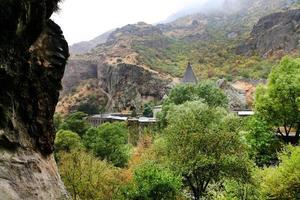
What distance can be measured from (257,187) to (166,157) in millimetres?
6134

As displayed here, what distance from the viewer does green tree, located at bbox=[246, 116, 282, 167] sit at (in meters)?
42.5

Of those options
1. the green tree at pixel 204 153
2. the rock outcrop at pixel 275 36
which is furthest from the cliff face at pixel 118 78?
the green tree at pixel 204 153

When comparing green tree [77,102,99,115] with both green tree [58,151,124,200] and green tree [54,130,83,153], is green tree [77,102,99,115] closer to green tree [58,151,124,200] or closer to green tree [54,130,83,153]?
green tree [54,130,83,153]

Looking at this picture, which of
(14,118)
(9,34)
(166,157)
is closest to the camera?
(9,34)

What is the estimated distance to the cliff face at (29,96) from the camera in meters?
17.9

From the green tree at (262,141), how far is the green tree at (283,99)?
1015 millimetres

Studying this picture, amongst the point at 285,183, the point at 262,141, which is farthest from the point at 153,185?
the point at 262,141

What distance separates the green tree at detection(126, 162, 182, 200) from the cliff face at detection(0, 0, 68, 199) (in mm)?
4425

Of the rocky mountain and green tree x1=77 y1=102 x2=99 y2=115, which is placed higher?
the rocky mountain

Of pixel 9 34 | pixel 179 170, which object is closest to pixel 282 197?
pixel 179 170

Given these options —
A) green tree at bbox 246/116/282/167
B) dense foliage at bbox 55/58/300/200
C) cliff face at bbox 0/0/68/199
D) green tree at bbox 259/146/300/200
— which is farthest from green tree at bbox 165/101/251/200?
green tree at bbox 246/116/282/167

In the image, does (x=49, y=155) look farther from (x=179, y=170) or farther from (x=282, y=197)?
(x=282, y=197)

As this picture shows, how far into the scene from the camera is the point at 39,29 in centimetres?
2030

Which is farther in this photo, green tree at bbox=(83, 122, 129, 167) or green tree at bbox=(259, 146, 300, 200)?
green tree at bbox=(83, 122, 129, 167)
